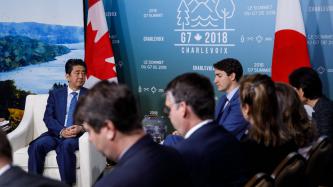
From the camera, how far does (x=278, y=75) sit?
472 centimetres

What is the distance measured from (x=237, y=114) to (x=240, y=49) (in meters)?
1.36

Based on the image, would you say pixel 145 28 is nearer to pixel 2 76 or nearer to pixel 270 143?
pixel 2 76

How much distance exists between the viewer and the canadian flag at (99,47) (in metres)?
5.43

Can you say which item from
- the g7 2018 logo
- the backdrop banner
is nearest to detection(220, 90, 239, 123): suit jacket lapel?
the backdrop banner

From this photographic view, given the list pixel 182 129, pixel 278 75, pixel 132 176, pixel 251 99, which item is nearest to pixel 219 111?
pixel 278 75

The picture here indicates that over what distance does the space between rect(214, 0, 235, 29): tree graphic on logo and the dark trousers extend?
2.00m

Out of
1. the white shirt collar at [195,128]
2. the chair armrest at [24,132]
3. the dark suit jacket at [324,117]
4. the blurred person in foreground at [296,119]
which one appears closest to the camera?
the white shirt collar at [195,128]

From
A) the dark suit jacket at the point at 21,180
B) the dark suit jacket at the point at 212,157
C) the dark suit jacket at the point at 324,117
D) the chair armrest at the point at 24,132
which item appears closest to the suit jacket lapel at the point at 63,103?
the chair armrest at the point at 24,132

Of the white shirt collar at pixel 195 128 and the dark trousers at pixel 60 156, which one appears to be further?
Answer: the dark trousers at pixel 60 156

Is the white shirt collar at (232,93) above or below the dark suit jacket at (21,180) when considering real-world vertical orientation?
below

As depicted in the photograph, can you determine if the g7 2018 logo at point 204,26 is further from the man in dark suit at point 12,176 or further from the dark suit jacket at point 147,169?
the man in dark suit at point 12,176

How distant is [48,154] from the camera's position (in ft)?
15.2

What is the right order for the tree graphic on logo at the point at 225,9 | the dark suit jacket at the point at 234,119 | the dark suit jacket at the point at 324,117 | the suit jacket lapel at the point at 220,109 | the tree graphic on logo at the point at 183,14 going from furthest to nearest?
the tree graphic on logo at the point at 183,14, the tree graphic on logo at the point at 225,9, the suit jacket lapel at the point at 220,109, the dark suit jacket at the point at 234,119, the dark suit jacket at the point at 324,117

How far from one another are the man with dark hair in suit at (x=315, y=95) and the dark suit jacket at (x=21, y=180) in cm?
258
